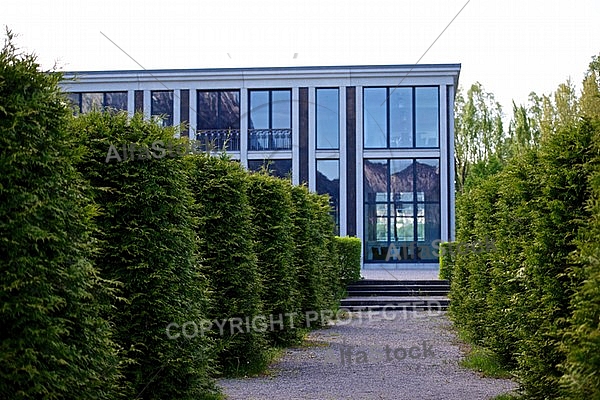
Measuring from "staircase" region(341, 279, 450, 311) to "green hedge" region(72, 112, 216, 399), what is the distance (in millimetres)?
12830

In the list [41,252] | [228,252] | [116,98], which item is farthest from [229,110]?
[41,252]

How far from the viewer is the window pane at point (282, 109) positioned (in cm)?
3105

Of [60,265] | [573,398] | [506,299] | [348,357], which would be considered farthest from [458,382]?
[60,265]

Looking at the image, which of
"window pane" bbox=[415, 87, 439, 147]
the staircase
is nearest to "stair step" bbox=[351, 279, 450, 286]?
the staircase

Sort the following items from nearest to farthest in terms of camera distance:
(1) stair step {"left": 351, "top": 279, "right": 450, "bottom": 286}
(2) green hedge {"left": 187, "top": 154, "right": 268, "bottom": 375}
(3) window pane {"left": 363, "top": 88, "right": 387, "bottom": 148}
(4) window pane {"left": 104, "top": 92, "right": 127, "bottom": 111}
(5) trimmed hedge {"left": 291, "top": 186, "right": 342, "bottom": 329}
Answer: (2) green hedge {"left": 187, "top": 154, "right": 268, "bottom": 375} < (5) trimmed hedge {"left": 291, "top": 186, "right": 342, "bottom": 329} < (1) stair step {"left": 351, "top": 279, "right": 450, "bottom": 286} < (3) window pane {"left": 363, "top": 88, "right": 387, "bottom": 148} < (4) window pane {"left": 104, "top": 92, "right": 127, "bottom": 111}

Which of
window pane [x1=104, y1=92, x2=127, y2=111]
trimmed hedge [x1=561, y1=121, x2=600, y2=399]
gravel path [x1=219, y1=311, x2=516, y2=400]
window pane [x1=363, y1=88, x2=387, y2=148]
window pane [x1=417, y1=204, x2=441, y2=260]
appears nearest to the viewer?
trimmed hedge [x1=561, y1=121, x2=600, y2=399]

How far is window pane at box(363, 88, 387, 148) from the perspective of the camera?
31.0 m

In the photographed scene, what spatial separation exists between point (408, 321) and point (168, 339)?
1078 cm

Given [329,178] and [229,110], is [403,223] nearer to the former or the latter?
[329,178]

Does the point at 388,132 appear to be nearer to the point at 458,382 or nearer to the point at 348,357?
the point at 348,357

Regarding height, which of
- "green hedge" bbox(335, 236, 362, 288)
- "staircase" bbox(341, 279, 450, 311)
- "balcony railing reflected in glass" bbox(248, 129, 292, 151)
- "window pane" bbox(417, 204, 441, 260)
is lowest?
"staircase" bbox(341, 279, 450, 311)

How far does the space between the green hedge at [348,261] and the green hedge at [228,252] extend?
1222 cm

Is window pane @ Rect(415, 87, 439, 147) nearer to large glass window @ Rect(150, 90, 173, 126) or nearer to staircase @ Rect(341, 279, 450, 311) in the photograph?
staircase @ Rect(341, 279, 450, 311)

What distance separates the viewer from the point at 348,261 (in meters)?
22.7
